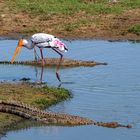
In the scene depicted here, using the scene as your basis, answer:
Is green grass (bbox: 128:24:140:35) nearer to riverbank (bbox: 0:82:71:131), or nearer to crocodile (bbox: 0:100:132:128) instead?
riverbank (bbox: 0:82:71:131)

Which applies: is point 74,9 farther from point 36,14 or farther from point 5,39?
point 5,39

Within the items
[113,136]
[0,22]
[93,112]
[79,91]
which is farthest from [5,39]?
[113,136]

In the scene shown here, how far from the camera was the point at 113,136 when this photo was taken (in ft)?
40.0

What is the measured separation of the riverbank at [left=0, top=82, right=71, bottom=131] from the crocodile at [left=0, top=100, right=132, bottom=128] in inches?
31.1

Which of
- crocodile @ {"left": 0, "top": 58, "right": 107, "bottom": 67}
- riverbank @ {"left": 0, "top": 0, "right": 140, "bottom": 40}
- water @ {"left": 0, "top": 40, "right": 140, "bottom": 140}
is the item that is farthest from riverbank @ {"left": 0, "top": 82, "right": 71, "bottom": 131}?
riverbank @ {"left": 0, "top": 0, "right": 140, "bottom": 40}

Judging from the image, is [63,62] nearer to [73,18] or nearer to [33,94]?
[33,94]

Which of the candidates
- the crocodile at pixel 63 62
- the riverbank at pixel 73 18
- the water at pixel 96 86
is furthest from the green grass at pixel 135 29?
the crocodile at pixel 63 62

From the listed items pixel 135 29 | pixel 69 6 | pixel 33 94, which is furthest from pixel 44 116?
pixel 69 6

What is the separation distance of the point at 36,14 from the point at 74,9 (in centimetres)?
156

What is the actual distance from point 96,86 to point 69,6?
12015 mm

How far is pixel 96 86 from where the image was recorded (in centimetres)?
1605

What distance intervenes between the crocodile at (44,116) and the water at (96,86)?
0.54ft

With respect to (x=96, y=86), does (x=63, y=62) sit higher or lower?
lower

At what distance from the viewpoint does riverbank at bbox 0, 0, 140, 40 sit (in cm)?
2456
